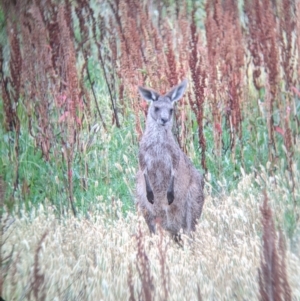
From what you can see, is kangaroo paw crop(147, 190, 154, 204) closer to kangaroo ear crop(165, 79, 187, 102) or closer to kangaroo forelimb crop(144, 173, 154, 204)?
kangaroo forelimb crop(144, 173, 154, 204)

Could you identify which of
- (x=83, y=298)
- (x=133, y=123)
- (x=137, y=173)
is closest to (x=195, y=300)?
(x=83, y=298)

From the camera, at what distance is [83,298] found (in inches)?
110

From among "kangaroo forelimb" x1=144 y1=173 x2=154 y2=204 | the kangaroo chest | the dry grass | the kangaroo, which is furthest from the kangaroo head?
the dry grass

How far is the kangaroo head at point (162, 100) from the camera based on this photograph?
296 centimetres

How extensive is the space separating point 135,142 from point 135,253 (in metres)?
0.57

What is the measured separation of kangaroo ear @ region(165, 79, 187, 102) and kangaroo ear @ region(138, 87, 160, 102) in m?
0.06

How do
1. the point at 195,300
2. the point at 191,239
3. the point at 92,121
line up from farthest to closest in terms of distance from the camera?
1. the point at 92,121
2. the point at 191,239
3. the point at 195,300

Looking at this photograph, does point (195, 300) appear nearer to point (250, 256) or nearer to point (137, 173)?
point (250, 256)

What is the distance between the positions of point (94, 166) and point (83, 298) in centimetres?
64

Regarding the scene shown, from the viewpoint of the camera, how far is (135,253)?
2.82 meters

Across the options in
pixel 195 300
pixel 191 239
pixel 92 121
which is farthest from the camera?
pixel 92 121

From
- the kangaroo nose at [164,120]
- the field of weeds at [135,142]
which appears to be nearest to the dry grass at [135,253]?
the field of weeds at [135,142]

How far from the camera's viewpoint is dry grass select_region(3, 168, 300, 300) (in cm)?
271

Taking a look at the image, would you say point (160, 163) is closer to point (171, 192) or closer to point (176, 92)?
point (171, 192)
